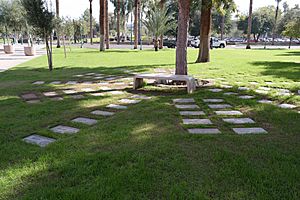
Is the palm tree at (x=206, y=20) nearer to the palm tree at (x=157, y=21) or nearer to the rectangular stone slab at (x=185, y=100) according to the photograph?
the rectangular stone slab at (x=185, y=100)

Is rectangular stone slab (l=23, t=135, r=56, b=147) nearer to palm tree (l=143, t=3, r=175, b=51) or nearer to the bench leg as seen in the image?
the bench leg

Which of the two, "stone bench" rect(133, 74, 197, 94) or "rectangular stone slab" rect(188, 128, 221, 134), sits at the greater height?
"stone bench" rect(133, 74, 197, 94)

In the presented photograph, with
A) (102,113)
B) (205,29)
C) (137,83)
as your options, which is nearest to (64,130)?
(102,113)

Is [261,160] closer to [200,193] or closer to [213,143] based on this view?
[213,143]

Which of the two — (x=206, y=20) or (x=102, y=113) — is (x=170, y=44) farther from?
(x=102, y=113)

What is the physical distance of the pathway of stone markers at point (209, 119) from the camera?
15.2 ft

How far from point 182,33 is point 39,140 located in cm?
614

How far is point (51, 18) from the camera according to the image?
12812mm

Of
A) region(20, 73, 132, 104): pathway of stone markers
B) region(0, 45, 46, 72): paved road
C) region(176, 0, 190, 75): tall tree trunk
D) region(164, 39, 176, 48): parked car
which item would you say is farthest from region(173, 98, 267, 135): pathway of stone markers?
region(164, 39, 176, 48): parked car

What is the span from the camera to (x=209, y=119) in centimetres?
523

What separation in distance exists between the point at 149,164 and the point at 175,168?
319 millimetres

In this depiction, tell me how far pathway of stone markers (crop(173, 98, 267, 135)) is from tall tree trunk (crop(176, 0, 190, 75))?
9.25ft

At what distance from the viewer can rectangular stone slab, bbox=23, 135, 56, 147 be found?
4113 millimetres

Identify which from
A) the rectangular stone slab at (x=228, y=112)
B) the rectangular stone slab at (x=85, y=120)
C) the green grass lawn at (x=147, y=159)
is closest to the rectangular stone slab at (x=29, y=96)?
the green grass lawn at (x=147, y=159)
